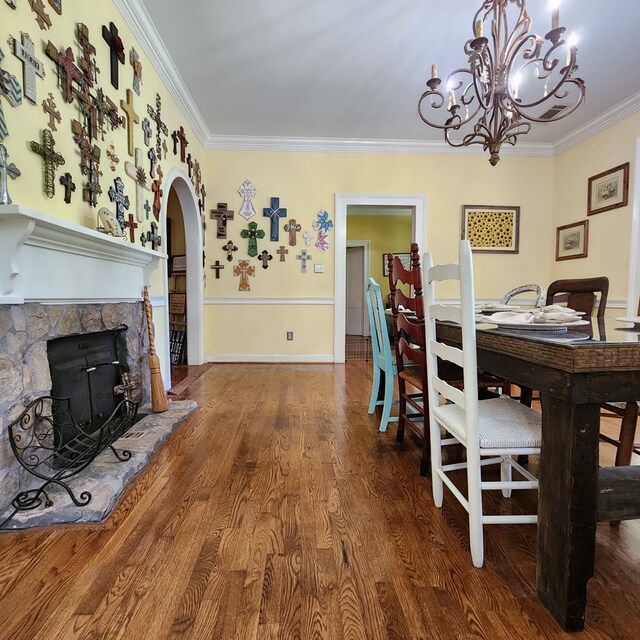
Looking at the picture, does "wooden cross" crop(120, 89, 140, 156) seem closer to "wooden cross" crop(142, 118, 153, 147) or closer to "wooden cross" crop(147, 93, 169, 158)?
"wooden cross" crop(142, 118, 153, 147)

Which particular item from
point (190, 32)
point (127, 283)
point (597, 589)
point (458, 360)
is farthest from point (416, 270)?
point (190, 32)

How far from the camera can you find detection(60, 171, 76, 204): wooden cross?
167 cm

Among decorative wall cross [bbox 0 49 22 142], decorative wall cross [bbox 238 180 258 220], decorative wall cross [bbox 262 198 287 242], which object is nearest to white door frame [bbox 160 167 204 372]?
decorative wall cross [bbox 238 180 258 220]

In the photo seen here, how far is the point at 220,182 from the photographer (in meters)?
4.33

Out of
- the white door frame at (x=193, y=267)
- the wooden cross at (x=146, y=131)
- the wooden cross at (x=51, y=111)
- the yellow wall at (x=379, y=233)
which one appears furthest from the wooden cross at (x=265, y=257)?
the yellow wall at (x=379, y=233)

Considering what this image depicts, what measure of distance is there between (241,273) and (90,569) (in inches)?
140

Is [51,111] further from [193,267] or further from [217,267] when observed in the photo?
[217,267]

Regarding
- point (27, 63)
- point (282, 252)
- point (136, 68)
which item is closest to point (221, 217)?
point (282, 252)

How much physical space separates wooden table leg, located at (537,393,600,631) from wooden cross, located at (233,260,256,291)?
3.83 m

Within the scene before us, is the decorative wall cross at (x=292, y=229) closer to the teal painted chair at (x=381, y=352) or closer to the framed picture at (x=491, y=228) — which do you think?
the framed picture at (x=491, y=228)

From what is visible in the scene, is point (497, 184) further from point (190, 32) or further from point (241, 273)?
point (190, 32)

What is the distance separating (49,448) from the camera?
4.93ft

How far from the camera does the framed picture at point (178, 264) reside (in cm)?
451

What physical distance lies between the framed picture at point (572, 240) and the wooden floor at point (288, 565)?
3577 millimetres
